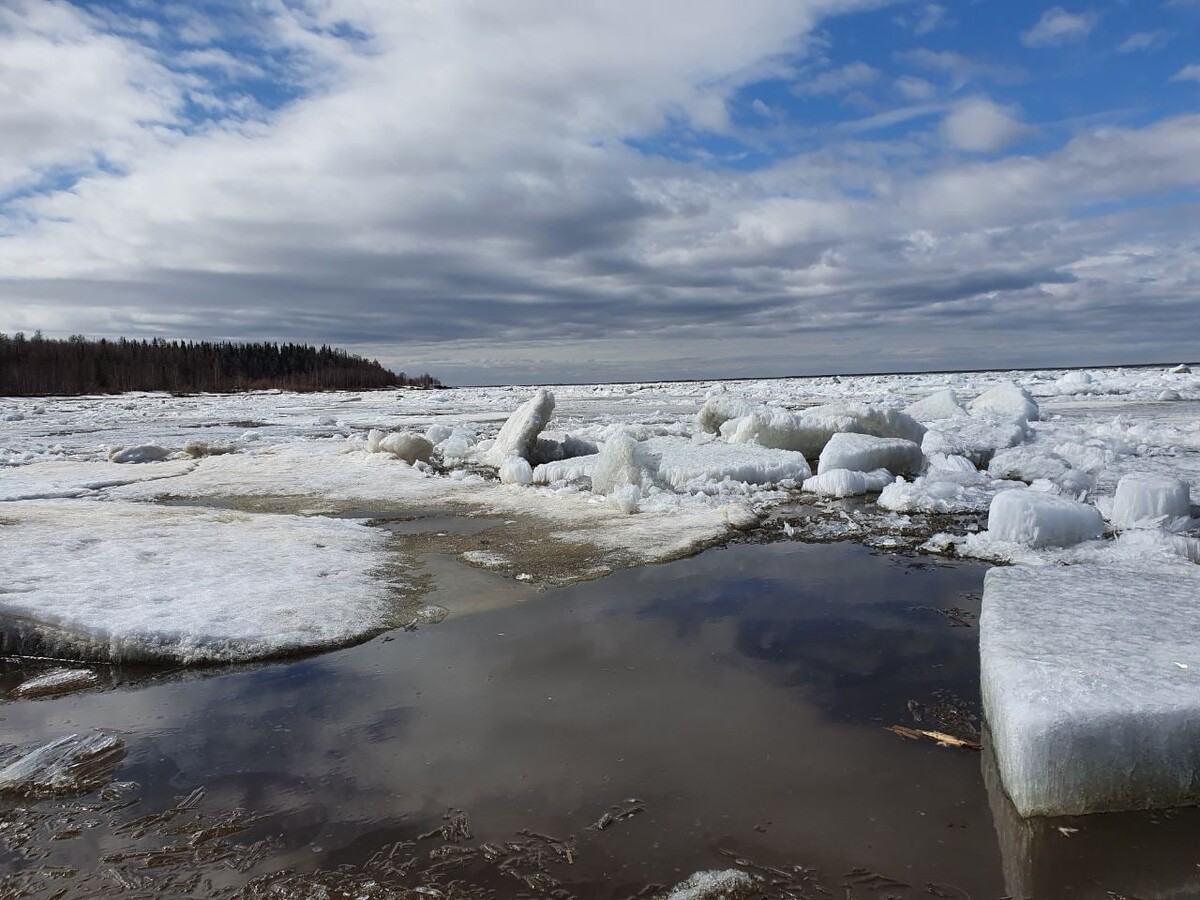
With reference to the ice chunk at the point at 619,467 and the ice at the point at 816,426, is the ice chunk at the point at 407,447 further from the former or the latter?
the ice at the point at 816,426

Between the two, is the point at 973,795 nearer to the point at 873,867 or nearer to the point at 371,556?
the point at 873,867

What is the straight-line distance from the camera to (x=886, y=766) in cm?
216

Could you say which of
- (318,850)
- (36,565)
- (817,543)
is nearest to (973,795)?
(318,850)

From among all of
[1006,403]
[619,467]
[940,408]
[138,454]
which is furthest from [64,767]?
[1006,403]

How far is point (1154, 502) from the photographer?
503cm

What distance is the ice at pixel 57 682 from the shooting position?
2852 mm

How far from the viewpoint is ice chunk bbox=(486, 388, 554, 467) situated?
359 inches

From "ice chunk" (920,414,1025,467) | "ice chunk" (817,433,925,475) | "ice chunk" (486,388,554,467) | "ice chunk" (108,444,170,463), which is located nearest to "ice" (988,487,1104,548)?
"ice chunk" (817,433,925,475)

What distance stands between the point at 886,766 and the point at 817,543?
3014mm

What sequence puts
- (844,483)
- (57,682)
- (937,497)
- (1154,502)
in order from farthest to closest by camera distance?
(844,483)
(937,497)
(1154,502)
(57,682)

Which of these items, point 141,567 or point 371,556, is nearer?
point 141,567

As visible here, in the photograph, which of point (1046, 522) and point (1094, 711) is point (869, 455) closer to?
point (1046, 522)

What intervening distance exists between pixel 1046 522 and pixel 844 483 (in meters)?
2.56

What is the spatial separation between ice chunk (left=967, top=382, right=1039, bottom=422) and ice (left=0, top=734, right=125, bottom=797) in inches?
486
